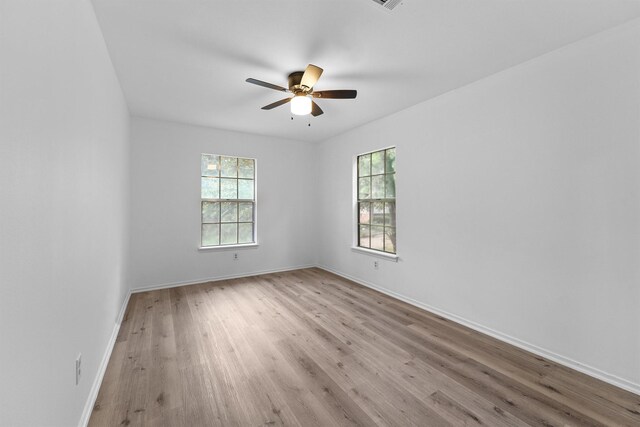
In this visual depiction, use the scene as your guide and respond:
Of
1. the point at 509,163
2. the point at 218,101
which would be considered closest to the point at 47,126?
the point at 218,101

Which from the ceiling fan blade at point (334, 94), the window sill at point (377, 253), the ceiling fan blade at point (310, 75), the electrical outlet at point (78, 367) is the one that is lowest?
the electrical outlet at point (78, 367)

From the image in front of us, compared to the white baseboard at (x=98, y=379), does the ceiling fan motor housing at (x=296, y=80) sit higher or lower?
higher

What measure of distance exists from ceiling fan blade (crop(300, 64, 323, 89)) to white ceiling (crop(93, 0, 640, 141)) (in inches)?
7.5

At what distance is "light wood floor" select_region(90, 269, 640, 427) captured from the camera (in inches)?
68.1

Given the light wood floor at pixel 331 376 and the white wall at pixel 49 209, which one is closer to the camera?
the white wall at pixel 49 209

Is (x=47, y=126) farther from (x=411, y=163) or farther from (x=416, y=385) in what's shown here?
(x=411, y=163)

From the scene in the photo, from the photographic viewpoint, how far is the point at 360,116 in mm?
4098

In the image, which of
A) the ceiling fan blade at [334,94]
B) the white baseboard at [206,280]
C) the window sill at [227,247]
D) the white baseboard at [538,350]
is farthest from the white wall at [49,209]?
the white baseboard at [538,350]

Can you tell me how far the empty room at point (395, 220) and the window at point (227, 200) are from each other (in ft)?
3.69

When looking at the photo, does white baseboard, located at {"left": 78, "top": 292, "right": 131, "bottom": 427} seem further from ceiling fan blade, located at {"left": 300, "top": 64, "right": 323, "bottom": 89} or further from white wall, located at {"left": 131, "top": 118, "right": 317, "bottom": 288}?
ceiling fan blade, located at {"left": 300, "top": 64, "right": 323, "bottom": 89}

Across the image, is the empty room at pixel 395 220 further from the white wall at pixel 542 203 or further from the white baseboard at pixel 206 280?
the white baseboard at pixel 206 280

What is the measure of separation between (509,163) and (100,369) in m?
3.95

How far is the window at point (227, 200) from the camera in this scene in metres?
4.74

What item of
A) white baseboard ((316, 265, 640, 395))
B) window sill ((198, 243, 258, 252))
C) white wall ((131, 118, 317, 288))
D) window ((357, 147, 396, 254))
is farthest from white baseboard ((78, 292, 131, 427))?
window ((357, 147, 396, 254))
